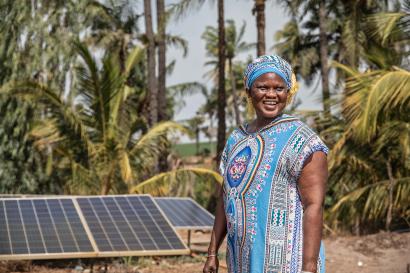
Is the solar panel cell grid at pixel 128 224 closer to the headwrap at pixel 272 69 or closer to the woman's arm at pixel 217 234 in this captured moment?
the woman's arm at pixel 217 234

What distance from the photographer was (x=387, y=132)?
469 inches

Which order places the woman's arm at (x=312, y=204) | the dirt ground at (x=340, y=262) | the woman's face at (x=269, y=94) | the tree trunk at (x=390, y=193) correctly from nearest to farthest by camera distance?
the woman's arm at (x=312, y=204) → the woman's face at (x=269, y=94) → the dirt ground at (x=340, y=262) → the tree trunk at (x=390, y=193)

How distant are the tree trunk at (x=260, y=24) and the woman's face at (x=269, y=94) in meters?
11.8

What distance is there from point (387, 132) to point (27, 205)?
248 inches

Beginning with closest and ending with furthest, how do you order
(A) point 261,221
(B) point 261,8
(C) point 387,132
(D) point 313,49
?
(A) point 261,221
(C) point 387,132
(B) point 261,8
(D) point 313,49

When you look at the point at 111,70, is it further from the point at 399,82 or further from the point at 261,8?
the point at 399,82

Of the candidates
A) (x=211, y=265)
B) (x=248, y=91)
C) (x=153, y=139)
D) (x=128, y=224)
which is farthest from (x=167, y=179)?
(x=248, y=91)

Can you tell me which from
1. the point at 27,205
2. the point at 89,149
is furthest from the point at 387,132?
the point at 27,205

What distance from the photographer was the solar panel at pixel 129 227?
7.61m

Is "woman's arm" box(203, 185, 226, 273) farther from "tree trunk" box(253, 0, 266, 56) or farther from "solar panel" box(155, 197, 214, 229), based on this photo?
"tree trunk" box(253, 0, 266, 56)

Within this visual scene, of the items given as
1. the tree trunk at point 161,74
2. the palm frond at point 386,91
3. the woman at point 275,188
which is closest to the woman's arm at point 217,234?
the woman at point 275,188

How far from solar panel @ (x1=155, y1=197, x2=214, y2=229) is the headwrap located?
22.9 ft

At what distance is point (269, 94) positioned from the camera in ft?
9.68

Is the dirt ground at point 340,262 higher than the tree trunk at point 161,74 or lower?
lower
